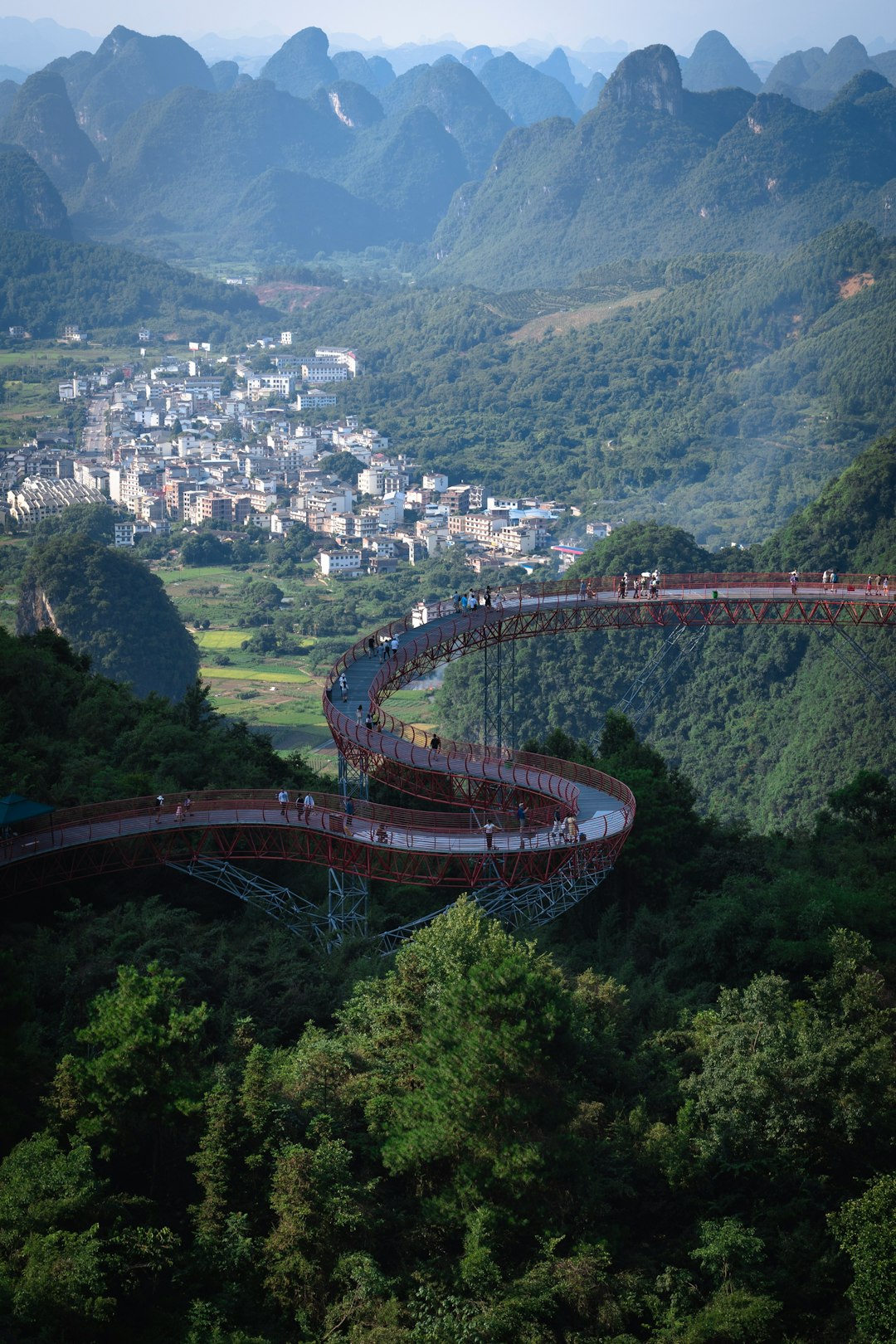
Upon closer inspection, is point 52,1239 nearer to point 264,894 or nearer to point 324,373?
point 264,894

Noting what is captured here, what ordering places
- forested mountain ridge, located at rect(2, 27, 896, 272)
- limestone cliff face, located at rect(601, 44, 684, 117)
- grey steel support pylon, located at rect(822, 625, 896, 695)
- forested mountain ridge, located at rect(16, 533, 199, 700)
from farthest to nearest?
limestone cliff face, located at rect(601, 44, 684, 117)
forested mountain ridge, located at rect(2, 27, 896, 272)
forested mountain ridge, located at rect(16, 533, 199, 700)
grey steel support pylon, located at rect(822, 625, 896, 695)

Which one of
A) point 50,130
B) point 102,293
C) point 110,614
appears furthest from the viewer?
point 50,130

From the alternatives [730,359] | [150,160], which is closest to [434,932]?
[730,359]

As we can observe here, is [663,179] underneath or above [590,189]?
above

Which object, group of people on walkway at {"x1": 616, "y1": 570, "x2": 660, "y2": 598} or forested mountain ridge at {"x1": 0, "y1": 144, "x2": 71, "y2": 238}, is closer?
group of people on walkway at {"x1": 616, "y1": 570, "x2": 660, "y2": 598}

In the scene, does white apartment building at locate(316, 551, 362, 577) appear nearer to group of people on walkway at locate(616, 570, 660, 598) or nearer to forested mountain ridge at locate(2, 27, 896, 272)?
group of people on walkway at locate(616, 570, 660, 598)

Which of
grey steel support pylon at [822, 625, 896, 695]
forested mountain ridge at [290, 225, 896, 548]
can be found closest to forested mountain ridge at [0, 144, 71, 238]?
forested mountain ridge at [290, 225, 896, 548]

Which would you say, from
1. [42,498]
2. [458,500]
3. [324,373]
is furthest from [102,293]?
[458,500]
